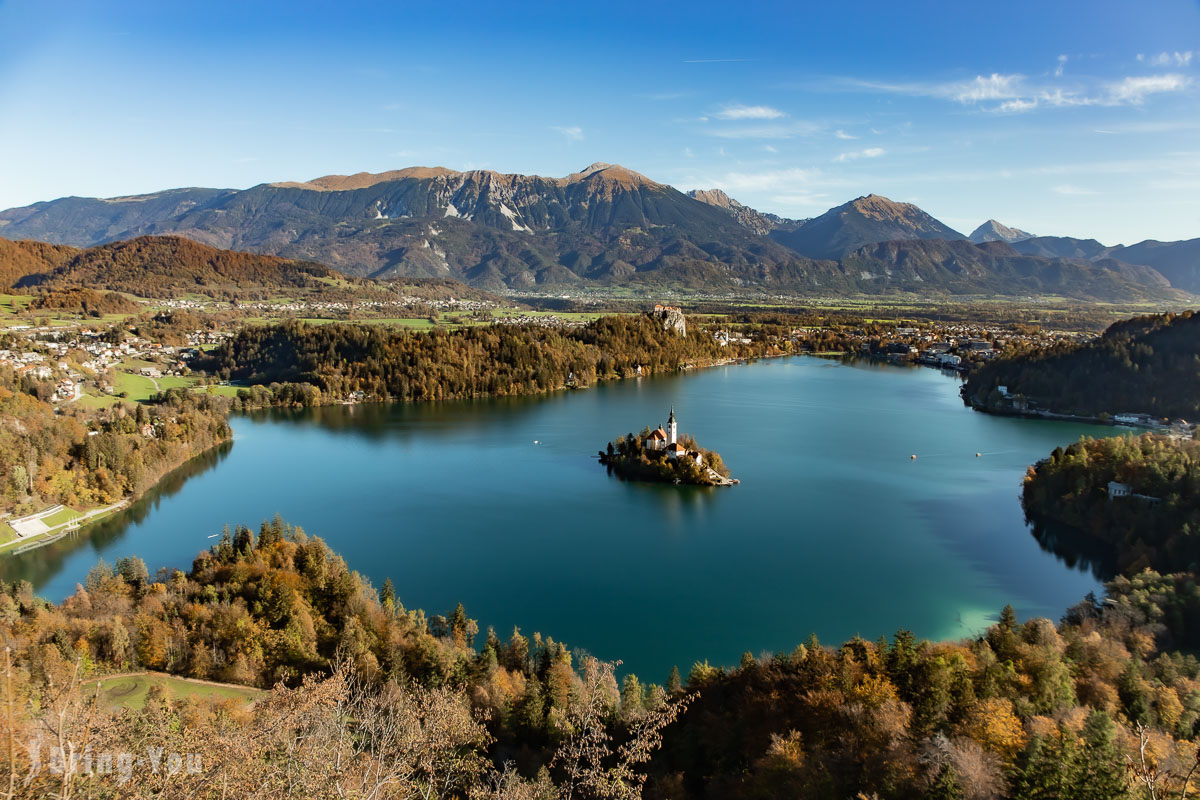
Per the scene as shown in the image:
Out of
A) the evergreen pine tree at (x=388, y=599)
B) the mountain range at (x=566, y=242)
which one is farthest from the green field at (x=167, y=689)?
the mountain range at (x=566, y=242)

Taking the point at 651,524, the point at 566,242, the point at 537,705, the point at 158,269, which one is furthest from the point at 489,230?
the point at 537,705

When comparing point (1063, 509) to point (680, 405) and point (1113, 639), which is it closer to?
point (1113, 639)

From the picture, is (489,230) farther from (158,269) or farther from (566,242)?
(158,269)

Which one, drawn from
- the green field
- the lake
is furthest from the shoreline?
the green field

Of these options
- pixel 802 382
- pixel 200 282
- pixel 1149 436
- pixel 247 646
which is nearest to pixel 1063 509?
pixel 1149 436

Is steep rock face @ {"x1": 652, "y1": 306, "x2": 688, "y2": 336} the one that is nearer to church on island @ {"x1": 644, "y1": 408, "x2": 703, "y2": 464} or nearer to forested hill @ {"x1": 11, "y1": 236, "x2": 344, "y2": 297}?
church on island @ {"x1": 644, "y1": 408, "x2": 703, "y2": 464}

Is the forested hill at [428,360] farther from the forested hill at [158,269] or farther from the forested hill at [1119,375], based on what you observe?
the forested hill at [158,269]

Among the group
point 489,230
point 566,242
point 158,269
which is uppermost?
point 489,230
